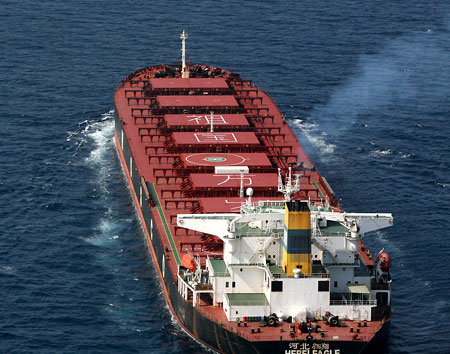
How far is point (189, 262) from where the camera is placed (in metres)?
144

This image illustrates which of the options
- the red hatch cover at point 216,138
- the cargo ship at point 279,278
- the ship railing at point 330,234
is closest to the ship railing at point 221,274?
the cargo ship at point 279,278

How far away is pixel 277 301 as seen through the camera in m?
136

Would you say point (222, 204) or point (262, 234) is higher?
point (222, 204)

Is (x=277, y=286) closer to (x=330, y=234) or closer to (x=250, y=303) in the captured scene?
(x=250, y=303)

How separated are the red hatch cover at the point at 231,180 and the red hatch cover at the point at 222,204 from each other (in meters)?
3.51

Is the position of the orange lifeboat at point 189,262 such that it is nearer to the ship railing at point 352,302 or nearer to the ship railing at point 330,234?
the ship railing at point 330,234

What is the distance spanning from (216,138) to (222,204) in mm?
28444

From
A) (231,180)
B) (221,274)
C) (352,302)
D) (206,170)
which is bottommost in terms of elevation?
(352,302)

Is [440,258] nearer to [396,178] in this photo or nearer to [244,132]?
[396,178]

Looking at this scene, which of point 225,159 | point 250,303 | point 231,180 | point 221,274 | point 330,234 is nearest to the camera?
point 250,303

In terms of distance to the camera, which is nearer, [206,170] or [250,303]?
[250,303]

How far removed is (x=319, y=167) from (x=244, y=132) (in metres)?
12.5

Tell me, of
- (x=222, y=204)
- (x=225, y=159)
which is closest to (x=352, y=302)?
(x=222, y=204)

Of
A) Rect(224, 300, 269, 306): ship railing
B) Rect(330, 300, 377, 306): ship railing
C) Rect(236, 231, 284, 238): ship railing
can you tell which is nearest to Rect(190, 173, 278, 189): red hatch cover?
Rect(236, 231, 284, 238): ship railing
